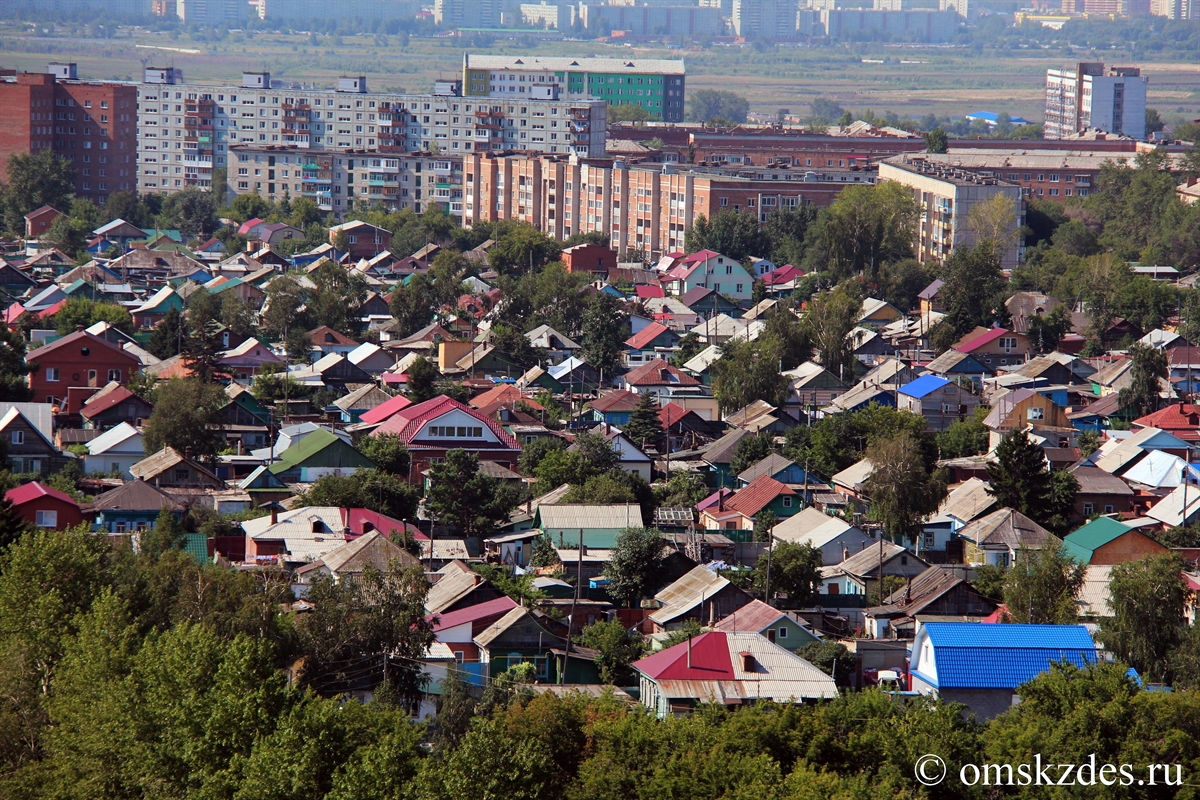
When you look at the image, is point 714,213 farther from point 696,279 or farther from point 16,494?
point 16,494

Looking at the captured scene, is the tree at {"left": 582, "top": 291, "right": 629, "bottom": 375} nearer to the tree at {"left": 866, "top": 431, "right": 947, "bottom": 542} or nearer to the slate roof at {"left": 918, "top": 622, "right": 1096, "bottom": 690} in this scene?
the tree at {"left": 866, "top": 431, "right": 947, "bottom": 542}

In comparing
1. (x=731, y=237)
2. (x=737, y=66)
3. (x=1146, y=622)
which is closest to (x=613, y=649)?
(x=1146, y=622)

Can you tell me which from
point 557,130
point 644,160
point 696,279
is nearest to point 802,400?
point 696,279

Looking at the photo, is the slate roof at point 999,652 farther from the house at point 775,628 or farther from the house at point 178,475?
the house at point 178,475

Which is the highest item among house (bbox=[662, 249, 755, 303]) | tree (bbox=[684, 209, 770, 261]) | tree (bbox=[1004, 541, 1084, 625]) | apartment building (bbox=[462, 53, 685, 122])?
apartment building (bbox=[462, 53, 685, 122])

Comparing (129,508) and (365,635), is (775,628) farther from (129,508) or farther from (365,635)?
(129,508)

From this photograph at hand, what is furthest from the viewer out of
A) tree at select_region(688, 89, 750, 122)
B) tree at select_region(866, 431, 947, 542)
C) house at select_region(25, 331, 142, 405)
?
tree at select_region(688, 89, 750, 122)

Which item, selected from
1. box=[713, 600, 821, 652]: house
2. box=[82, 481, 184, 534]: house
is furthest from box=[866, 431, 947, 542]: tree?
box=[82, 481, 184, 534]: house
